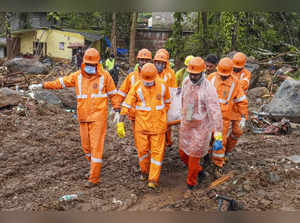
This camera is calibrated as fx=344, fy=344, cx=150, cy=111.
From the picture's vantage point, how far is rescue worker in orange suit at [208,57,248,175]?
4887 mm

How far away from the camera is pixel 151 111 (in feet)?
14.9

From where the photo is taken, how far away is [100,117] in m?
4.57

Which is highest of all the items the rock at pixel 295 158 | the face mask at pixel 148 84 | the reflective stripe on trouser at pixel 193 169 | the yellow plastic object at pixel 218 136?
the face mask at pixel 148 84

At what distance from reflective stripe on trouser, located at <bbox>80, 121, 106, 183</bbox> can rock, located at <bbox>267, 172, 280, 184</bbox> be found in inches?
93.9

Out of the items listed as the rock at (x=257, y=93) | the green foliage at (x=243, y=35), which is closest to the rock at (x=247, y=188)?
the rock at (x=257, y=93)

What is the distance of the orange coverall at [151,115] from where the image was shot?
14.9ft

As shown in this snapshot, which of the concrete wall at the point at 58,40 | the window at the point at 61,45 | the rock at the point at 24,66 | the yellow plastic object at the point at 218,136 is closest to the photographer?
the yellow plastic object at the point at 218,136

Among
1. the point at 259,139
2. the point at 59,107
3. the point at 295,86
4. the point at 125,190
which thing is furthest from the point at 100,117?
the point at 295,86

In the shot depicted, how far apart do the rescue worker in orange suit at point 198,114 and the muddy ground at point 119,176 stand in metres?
0.57

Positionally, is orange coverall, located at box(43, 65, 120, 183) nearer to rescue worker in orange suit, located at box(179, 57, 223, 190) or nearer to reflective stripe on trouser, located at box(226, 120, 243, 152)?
rescue worker in orange suit, located at box(179, 57, 223, 190)

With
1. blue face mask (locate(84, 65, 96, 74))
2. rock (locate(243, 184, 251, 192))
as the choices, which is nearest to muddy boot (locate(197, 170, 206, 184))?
rock (locate(243, 184, 251, 192))

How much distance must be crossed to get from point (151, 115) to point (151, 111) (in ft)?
0.17

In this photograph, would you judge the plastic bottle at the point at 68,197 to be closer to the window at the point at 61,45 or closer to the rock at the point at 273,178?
the rock at the point at 273,178
